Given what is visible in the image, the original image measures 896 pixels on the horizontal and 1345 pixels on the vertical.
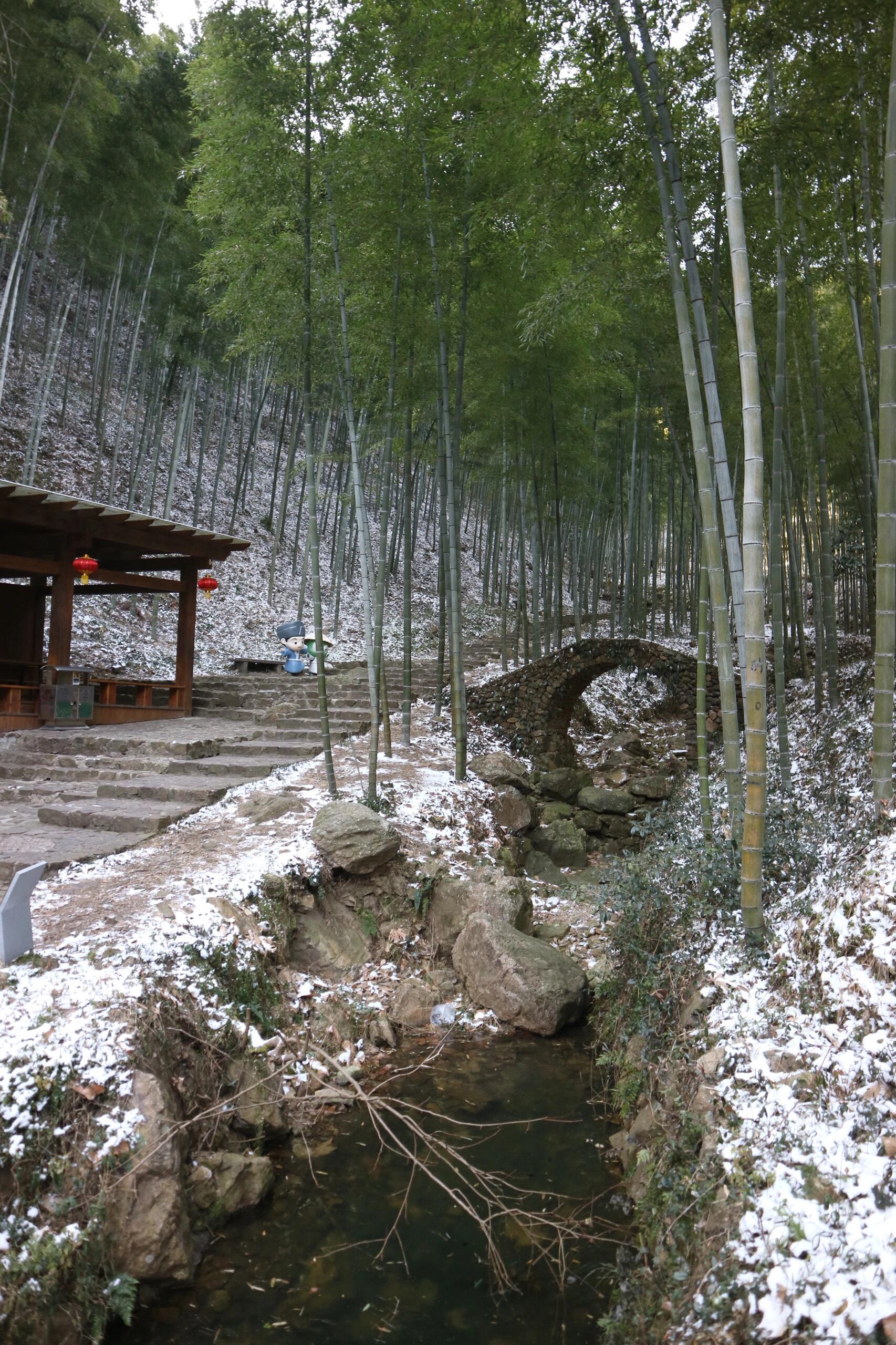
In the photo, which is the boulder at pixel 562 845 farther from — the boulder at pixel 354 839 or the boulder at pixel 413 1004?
the boulder at pixel 413 1004

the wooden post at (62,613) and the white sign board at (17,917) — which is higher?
the wooden post at (62,613)

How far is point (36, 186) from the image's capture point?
9234 mm

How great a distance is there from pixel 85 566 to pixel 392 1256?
7.73 m

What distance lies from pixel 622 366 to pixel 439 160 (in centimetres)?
407

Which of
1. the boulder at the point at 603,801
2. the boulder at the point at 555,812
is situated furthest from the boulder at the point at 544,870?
the boulder at the point at 603,801

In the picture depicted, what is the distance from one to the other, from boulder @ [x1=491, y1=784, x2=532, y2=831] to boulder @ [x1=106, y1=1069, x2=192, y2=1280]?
464 cm

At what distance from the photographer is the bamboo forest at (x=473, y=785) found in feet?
8.41

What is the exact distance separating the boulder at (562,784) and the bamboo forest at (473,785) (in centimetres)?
44

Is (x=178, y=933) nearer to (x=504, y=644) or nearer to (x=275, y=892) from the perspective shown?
(x=275, y=892)

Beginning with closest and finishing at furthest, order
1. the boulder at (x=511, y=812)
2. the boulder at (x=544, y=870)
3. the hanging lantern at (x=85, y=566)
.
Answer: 1. the boulder at (x=544, y=870)
2. the boulder at (x=511, y=812)
3. the hanging lantern at (x=85, y=566)

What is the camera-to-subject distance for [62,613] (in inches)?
356

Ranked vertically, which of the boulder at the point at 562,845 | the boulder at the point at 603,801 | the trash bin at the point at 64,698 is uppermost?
the trash bin at the point at 64,698

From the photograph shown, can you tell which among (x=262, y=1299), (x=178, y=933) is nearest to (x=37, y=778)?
(x=178, y=933)

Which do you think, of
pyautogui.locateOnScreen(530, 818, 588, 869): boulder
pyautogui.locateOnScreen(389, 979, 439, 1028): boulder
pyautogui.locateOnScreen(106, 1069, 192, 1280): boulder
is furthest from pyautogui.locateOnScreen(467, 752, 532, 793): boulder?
pyautogui.locateOnScreen(106, 1069, 192, 1280): boulder
